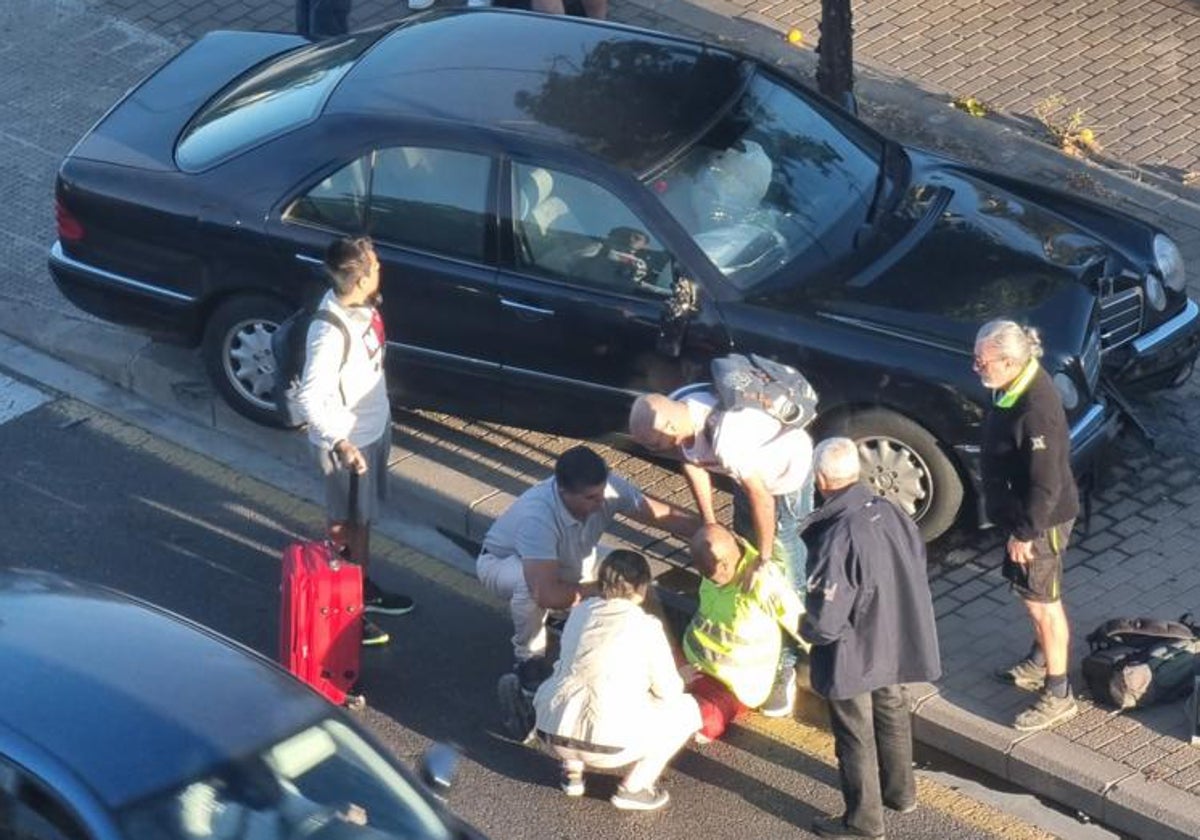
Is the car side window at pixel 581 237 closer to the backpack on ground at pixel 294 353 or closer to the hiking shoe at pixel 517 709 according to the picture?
the backpack on ground at pixel 294 353

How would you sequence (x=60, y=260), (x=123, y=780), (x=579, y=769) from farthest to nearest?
1. (x=60, y=260)
2. (x=579, y=769)
3. (x=123, y=780)

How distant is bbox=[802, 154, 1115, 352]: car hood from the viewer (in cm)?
895

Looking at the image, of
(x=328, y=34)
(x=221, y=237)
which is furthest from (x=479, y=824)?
(x=328, y=34)

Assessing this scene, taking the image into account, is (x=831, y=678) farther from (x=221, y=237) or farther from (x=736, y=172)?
(x=221, y=237)

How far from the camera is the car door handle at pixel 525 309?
9.27 m

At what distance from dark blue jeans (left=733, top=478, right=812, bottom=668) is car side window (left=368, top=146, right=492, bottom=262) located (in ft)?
6.13


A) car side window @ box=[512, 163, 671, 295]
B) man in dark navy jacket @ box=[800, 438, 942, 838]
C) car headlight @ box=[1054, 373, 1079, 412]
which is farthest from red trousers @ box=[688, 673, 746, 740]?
car headlight @ box=[1054, 373, 1079, 412]

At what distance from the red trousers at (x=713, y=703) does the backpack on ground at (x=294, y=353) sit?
70.7 inches

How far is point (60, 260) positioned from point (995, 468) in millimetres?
4659

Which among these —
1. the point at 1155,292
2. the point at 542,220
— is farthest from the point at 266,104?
the point at 1155,292

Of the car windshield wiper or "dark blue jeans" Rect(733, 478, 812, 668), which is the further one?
the car windshield wiper

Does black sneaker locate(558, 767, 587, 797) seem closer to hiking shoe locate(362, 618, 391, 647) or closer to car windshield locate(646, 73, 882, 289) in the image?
hiking shoe locate(362, 618, 391, 647)

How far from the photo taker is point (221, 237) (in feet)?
31.9

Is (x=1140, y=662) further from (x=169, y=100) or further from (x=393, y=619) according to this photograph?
(x=169, y=100)
